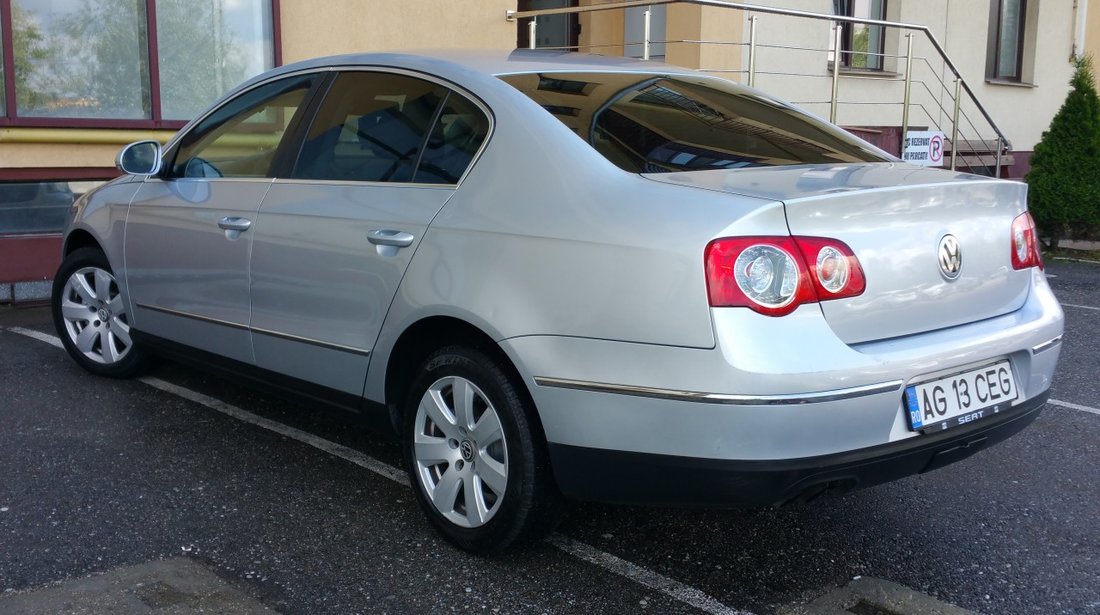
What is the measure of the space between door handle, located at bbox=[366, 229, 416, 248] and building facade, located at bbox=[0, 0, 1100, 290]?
12.0 ft

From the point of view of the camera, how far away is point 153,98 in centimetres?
853

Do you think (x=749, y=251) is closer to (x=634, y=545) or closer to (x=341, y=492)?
(x=634, y=545)

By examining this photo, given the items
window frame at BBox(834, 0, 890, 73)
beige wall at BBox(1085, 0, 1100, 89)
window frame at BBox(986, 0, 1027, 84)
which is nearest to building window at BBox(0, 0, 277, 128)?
window frame at BBox(834, 0, 890, 73)

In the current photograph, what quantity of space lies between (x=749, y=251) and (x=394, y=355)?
4.24 ft

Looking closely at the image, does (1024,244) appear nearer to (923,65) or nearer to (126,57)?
(126,57)

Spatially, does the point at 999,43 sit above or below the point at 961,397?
above

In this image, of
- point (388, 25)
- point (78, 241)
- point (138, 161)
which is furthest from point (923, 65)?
point (138, 161)

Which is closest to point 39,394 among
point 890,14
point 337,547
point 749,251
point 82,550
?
point 82,550

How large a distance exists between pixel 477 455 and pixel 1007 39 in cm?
1492

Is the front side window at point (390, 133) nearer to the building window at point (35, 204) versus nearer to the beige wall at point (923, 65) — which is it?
the building window at point (35, 204)

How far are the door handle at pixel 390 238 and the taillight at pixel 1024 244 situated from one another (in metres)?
1.83

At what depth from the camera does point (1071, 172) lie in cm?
1189

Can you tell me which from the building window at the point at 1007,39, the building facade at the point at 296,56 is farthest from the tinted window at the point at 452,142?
the building window at the point at 1007,39

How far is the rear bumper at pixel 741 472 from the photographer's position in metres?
2.83
